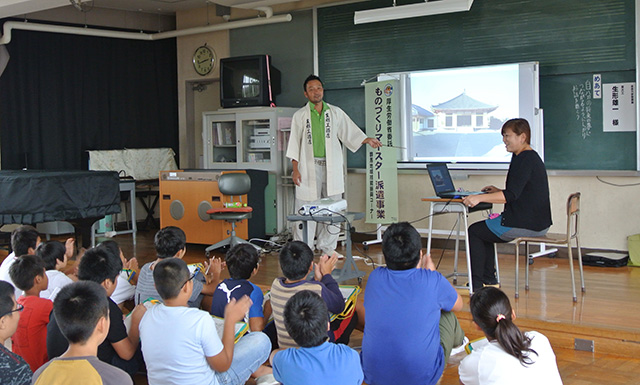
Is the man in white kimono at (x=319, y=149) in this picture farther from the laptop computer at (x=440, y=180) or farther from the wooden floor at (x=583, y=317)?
the laptop computer at (x=440, y=180)

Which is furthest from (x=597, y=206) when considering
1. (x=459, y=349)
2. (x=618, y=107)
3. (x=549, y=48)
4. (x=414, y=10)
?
(x=459, y=349)

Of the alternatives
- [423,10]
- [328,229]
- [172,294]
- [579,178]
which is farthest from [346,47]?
[172,294]

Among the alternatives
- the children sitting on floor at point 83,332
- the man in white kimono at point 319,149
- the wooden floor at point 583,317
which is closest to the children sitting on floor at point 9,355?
the children sitting on floor at point 83,332

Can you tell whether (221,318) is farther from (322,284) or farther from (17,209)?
(17,209)

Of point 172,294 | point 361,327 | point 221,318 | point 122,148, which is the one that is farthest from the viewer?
point 122,148

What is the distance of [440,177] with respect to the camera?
16.0 feet

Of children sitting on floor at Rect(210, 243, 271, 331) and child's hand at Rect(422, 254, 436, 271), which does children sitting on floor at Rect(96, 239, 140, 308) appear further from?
child's hand at Rect(422, 254, 436, 271)

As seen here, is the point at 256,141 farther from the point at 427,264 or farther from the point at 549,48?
the point at 427,264

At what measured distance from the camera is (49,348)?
9.13 ft

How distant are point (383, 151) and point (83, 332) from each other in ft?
15.8

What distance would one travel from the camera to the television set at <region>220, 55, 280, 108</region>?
7512 millimetres

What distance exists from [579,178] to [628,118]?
0.66 m

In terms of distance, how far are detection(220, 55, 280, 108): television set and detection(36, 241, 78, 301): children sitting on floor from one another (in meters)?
3.96

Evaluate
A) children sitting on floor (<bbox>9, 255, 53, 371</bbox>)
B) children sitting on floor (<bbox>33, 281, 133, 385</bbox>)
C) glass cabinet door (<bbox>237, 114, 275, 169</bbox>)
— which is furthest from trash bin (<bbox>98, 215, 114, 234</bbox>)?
children sitting on floor (<bbox>33, 281, 133, 385</bbox>)
